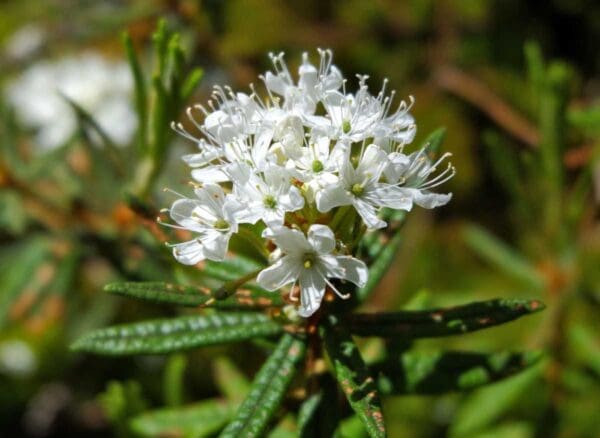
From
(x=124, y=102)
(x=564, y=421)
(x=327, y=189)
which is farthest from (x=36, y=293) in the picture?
(x=564, y=421)

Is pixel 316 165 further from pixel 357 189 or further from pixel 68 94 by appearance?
pixel 68 94

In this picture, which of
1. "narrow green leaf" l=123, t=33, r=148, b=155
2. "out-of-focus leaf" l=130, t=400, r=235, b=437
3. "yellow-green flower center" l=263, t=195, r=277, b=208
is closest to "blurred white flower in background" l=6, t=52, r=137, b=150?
"narrow green leaf" l=123, t=33, r=148, b=155

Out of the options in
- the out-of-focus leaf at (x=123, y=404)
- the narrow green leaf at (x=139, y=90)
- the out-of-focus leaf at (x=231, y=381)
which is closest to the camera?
the narrow green leaf at (x=139, y=90)

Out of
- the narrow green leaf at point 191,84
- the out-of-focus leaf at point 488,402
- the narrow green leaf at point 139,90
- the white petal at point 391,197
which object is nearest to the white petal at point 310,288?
the white petal at point 391,197

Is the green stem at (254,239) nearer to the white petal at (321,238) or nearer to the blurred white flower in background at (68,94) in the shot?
the white petal at (321,238)

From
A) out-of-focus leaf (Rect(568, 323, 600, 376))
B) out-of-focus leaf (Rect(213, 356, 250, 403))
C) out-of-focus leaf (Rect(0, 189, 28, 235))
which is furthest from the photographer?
out-of-focus leaf (Rect(0, 189, 28, 235))

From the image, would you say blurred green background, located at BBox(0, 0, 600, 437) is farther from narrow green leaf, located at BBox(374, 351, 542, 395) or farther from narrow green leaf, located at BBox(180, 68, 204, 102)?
narrow green leaf, located at BBox(374, 351, 542, 395)
